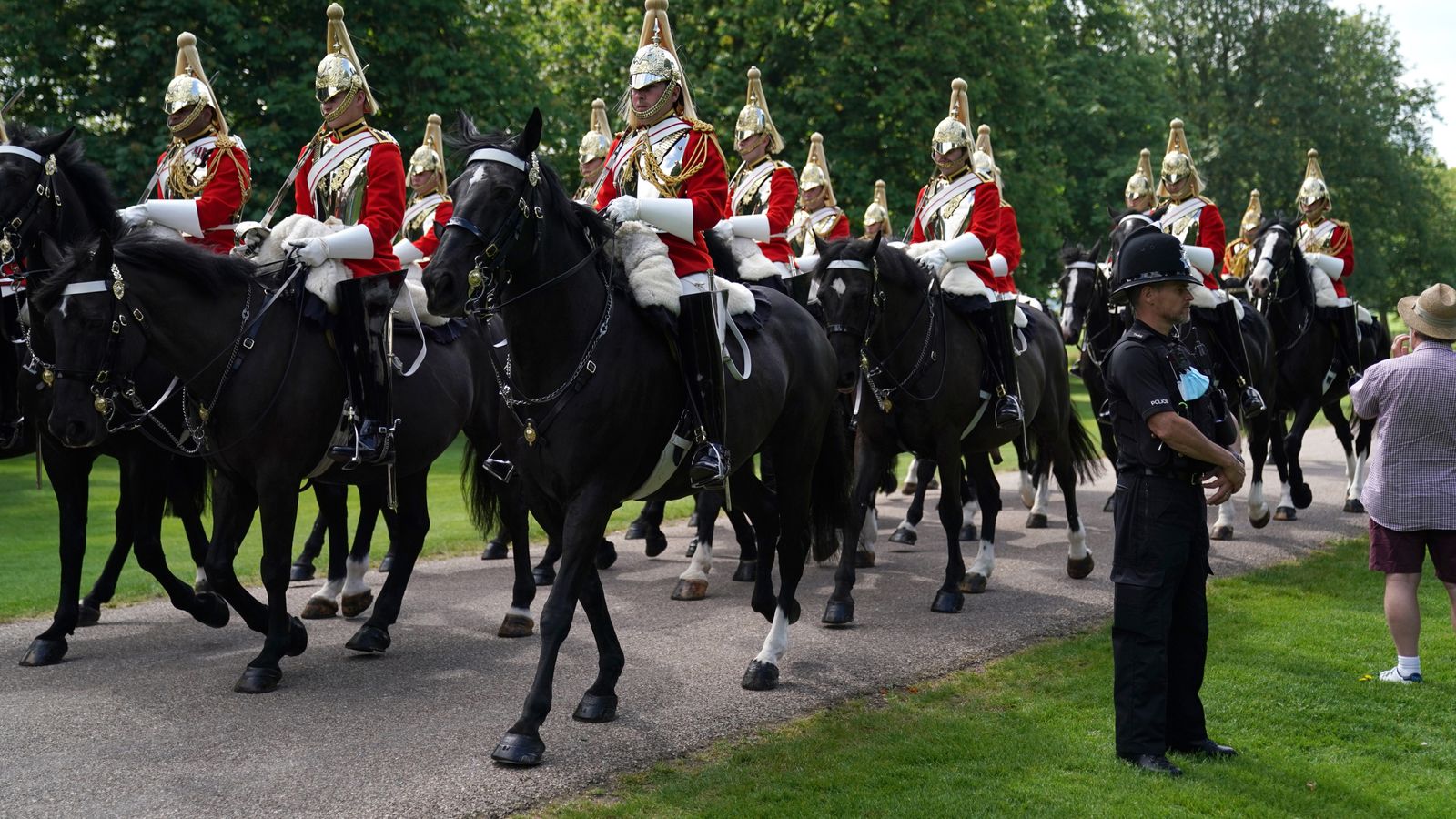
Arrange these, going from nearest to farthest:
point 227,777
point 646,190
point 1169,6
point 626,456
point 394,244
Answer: point 227,777 < point 626,456 < point 646,190 < point 394,244 < point 1169,6

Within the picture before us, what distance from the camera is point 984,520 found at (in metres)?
10.8

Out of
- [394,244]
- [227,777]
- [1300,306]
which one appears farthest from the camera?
[1300,306]

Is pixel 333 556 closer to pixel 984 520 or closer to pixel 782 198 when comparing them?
pixel 782 198

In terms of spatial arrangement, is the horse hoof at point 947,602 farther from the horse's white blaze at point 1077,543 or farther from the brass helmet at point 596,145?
the brass helmet at point 596,145

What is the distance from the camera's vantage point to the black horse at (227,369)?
7.19 metres

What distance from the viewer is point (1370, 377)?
7734mm

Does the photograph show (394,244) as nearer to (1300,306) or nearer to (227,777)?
(227,777)

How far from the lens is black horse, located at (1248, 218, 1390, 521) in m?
14.7

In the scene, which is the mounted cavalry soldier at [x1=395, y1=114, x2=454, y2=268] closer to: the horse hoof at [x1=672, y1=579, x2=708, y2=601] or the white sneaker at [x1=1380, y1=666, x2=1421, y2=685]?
the horse hoof at [x1=672, y1=579, x2=708, y2=601]

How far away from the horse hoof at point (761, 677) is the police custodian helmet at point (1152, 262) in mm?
2873

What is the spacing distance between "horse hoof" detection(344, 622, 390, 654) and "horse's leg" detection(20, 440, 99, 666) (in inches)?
65.4

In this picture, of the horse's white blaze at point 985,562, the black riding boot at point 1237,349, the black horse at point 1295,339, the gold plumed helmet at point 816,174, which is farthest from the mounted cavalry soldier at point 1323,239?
the horse's white blaze at point 985,562

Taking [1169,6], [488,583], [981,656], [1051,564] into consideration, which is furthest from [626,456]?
[1169,6]

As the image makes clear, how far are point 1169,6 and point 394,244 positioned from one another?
4224 centimetres
